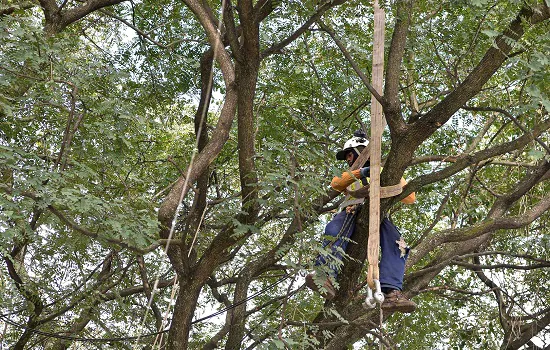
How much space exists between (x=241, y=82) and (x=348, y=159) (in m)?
0.91

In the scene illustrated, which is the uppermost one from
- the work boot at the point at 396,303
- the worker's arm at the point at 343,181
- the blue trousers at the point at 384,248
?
the worker's arm at the point at 343,181

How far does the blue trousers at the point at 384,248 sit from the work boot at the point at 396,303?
8 centimetres

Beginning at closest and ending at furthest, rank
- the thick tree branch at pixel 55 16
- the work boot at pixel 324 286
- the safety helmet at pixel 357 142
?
the work boot at pixel 324 286 < the safety helmet at pixel 357 142 < the thick tree branch at pixel 55 16

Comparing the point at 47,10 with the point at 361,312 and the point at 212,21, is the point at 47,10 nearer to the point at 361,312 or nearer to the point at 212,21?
the point at 212,21

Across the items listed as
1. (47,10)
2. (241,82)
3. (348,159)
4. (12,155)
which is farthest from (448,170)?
(47,10)

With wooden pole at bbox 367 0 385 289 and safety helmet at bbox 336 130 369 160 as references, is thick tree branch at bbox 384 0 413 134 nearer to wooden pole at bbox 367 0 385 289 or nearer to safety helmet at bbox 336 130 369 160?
safety helmet at bbox 336 130 369 160

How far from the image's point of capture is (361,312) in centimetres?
587

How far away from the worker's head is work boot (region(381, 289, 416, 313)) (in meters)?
0.99

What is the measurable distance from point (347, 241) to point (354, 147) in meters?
0.64

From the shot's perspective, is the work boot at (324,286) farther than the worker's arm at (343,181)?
No

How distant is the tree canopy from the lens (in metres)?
5.21

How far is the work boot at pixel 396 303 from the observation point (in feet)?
16.4

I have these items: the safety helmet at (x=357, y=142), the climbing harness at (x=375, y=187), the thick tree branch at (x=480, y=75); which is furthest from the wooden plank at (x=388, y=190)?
the climbing harness at (x=375, y=187)

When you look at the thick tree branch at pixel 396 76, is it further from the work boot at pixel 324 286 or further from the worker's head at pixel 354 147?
the work boot at pixel 324 286
